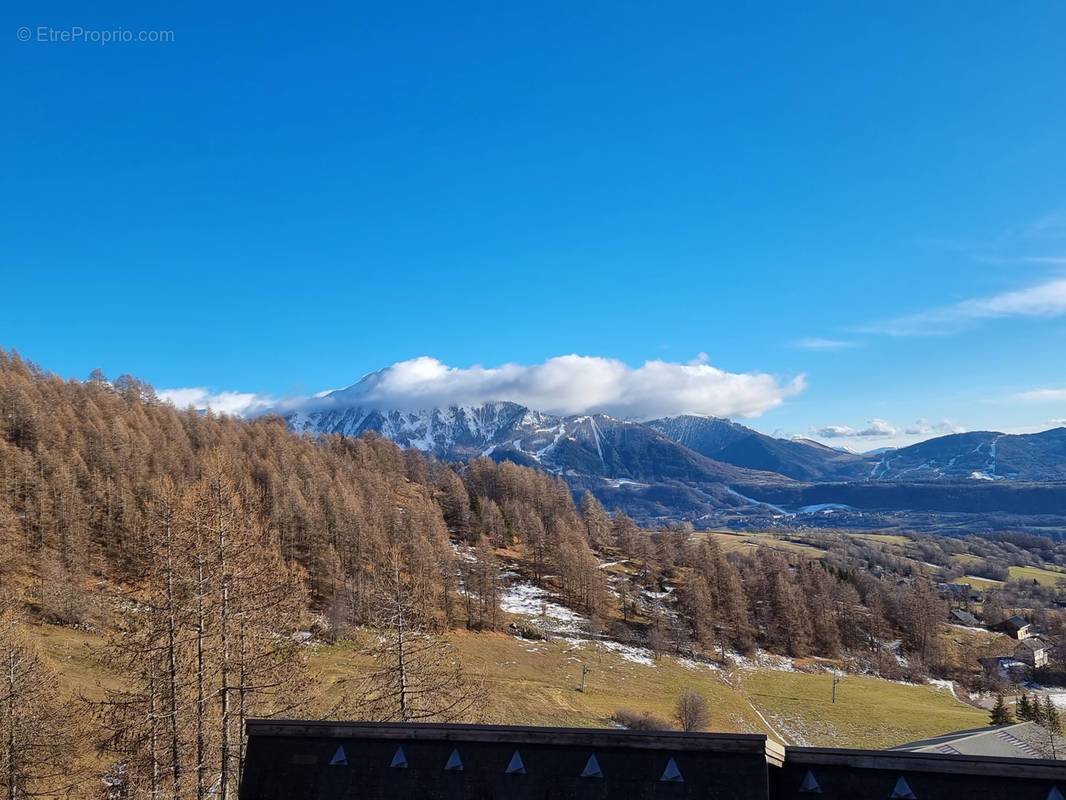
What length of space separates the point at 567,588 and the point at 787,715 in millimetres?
49794

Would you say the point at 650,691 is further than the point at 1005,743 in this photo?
Yes

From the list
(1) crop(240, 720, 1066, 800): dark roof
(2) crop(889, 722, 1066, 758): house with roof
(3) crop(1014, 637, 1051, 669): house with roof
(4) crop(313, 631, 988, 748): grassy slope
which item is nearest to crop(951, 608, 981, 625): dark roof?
(3) crop(1014, 637, 1051, 669): house with roof

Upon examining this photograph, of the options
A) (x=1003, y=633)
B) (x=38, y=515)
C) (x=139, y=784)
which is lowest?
(x=1003, y=633)

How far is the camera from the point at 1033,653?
11650 cm

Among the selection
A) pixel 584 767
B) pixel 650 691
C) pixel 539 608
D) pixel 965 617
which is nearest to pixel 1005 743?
pixel 650 691

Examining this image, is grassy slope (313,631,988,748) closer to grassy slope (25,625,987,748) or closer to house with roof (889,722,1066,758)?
grassy slope (25,625,987,748)

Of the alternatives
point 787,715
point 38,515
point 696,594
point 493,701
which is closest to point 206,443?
point 38,515

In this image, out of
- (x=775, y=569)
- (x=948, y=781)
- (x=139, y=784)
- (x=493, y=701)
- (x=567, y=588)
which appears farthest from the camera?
(x=775, y=569)

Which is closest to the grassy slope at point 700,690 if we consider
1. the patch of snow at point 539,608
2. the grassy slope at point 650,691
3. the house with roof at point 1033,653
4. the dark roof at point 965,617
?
the grassy slope at point 650,691

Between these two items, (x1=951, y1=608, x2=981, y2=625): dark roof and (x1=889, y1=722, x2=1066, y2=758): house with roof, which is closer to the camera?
(x1=889, y1=722, x2=1066, y2=758): house with roof

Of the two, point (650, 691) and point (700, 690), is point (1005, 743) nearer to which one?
point (700, 690)

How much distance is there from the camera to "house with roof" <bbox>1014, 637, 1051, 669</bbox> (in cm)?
11438

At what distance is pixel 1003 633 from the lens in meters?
136

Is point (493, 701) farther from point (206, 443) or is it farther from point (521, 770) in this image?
point (206, 443)
